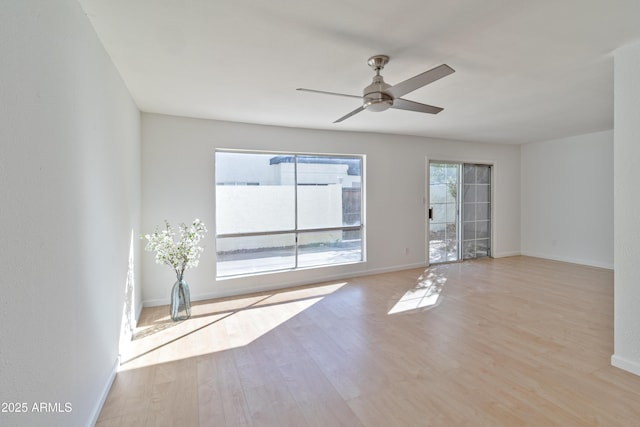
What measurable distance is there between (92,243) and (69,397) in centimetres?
80

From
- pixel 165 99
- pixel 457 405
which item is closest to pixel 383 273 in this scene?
pixel 457 405

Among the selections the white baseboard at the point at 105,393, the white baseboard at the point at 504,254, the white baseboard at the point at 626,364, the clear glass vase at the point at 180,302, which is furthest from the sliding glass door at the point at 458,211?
the white baseboard at the point at 105,393

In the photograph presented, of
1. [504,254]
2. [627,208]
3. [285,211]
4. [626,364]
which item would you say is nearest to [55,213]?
[285,211]

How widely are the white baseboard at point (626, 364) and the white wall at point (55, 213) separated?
3.55 meters

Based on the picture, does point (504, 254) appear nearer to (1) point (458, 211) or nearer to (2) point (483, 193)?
(2) point (483, 193)

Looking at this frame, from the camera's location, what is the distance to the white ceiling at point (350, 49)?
1.72m

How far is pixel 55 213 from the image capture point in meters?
1.32

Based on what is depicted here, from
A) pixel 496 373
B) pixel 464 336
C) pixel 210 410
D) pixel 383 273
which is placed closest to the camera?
pixel 210 410

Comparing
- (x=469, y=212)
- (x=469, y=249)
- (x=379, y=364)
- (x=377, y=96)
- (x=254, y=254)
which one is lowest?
(x=379, y=364)

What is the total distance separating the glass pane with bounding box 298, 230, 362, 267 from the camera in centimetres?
474

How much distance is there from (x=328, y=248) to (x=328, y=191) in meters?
0.94

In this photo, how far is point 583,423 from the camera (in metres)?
1.74

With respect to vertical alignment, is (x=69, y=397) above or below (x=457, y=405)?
above

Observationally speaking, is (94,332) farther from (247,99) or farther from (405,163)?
(405,163)
